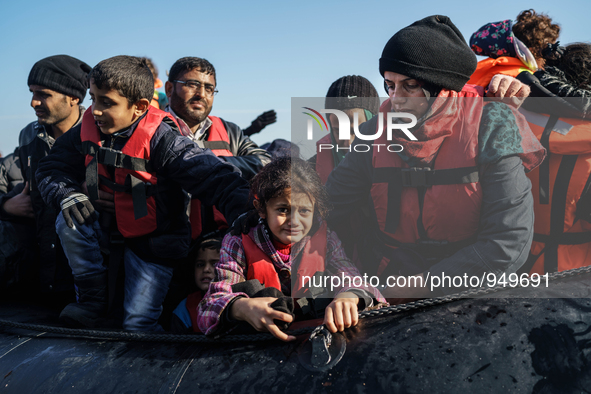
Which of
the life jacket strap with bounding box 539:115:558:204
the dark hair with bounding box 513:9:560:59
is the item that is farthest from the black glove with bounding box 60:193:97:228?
the dark hair with bounding box 513:9:560:59

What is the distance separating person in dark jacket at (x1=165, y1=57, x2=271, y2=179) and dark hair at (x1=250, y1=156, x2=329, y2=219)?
1.23 meters

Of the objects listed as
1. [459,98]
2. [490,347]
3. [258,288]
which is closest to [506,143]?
[459,98]

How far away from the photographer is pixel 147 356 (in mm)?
1712

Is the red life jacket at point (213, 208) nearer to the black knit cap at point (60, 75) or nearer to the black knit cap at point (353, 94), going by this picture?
the black knit cap at point (353, 94)

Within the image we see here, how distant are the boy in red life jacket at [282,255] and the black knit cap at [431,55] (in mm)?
597

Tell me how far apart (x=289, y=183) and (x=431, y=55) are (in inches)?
31.2

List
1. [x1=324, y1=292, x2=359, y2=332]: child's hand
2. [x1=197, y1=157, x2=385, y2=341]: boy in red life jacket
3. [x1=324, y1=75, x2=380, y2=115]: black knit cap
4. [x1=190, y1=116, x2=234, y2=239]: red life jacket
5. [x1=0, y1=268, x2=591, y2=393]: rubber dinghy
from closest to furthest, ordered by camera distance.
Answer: [x1=0, y1=268, x2=591, y2=393]: rubber dinghy < [x1=324, y1=292, x2=359, y2=332]: child's hand < [x1=197, y1=157, x2=385, y2=341]: boy in red life jacket < [x1=190, y1=116, x2=234, y2=239]: red life jacket < [x1=324, y1=75, x2=380, y2=115]: black knit cap

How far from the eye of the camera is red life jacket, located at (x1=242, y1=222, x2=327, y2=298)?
177 cm

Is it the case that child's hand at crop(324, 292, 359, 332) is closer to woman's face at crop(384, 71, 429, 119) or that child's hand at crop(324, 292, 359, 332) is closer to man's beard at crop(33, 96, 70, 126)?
woman's face at crop(384, 71, 429, 119)

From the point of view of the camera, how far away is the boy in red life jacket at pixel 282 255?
1628mm

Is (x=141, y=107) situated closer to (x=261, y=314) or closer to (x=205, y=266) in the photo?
(x=205, y=266)

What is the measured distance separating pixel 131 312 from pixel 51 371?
1.92ft

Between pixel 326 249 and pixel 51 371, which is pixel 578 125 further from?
pixel 51 371

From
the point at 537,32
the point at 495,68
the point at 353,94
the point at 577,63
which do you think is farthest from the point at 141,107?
the point at 537,32
